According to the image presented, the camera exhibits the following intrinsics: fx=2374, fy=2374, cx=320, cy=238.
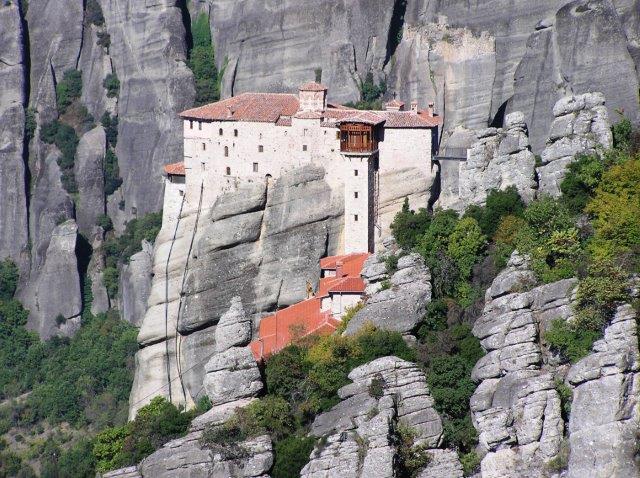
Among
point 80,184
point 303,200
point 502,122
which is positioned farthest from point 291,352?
point 80,184

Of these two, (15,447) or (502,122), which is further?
(15,447)

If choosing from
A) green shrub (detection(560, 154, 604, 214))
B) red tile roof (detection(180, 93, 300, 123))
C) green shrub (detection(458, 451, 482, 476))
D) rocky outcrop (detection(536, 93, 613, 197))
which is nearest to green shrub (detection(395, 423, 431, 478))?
green shrub (detection(458, 451, 482, 476))

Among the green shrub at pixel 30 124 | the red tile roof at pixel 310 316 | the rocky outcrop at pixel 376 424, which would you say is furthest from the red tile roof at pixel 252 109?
the green shrub at pixel 30 124

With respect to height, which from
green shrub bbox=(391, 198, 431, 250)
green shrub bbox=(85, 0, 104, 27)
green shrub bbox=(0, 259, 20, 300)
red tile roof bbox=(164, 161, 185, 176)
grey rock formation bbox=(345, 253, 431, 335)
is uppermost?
green shrub bbox=(85, 0, 104, 27)

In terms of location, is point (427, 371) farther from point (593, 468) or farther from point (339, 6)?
point (339, 6)

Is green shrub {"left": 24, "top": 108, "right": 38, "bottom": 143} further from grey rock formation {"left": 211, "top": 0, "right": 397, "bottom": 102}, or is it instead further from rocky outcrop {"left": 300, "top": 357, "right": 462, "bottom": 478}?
rocky outcrop {"left": 300, "top": 357, "right": 462, "bottom": 478}

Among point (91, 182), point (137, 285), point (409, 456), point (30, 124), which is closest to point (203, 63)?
point (91, 182)
